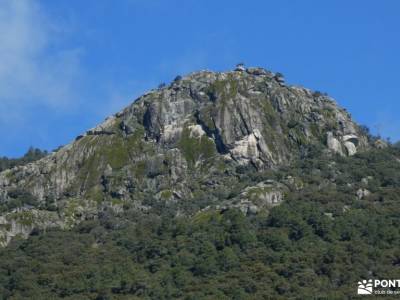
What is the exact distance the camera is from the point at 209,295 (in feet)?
454

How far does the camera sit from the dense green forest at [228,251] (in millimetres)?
141375

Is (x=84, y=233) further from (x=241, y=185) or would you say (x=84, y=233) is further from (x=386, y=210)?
A: (x=386, y=210)

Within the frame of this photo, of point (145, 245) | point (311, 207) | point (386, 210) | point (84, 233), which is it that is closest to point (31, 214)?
point (84, 233)

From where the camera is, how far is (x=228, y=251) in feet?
518

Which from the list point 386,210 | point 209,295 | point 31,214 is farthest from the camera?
point 31,214

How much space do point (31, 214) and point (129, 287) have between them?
48.6 m

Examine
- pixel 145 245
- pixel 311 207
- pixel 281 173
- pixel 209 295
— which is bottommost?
pixel 209 295

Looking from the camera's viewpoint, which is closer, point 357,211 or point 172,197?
point 357,211

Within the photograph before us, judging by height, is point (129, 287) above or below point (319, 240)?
below

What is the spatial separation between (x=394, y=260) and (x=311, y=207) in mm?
33088

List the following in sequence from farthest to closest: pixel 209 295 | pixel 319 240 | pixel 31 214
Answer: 1. pixel 31 214
2. pixel 319 240
3. pixel 209 295

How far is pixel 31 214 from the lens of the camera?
189250 mm

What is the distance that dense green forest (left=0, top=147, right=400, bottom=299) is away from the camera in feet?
464

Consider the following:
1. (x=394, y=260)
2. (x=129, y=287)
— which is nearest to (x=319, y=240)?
(x=394, y=260)
